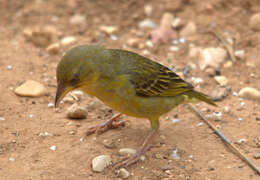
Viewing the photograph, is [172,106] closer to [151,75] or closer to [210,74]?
[151,75]

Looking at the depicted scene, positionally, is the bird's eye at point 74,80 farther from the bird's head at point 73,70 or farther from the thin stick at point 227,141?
the thin stick at point 227,141

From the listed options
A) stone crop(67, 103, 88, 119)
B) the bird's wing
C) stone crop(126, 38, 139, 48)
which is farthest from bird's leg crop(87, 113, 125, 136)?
stone crop(126, 38, 139, 48)

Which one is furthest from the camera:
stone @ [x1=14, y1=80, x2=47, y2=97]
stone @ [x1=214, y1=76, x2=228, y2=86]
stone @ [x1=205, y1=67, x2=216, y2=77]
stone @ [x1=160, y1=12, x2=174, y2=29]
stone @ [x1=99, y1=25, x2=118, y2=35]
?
stone @ [x1=160, y1=12, x2=174, y2=29]

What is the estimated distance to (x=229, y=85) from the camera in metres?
6.93

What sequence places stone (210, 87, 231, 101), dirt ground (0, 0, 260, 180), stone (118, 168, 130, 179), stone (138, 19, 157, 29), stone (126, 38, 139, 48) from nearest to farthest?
stone (118, 168, 130, 179) → dirt ground (0, 0, 260, 180) → stone (210, 87, 231, 101) → stone (126, 38, 139, 48) → stone (138, 19, 157, 29)

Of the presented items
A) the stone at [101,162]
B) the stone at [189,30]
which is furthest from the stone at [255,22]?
the stone at [101,162]

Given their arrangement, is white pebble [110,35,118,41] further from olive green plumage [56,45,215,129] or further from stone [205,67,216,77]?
olive green plumage [56,45,215,129]

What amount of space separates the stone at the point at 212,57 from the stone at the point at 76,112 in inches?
107

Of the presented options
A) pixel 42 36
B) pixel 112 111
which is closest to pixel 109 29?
pixel 42 36

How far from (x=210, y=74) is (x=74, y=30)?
3.36m

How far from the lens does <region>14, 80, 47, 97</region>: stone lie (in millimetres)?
6410

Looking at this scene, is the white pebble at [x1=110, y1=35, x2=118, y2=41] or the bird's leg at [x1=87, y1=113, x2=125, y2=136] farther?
the white pebble at [x1=110, y1=35, x2=118, y2=41]

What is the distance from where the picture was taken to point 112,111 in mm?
6422

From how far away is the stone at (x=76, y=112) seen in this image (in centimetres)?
590
